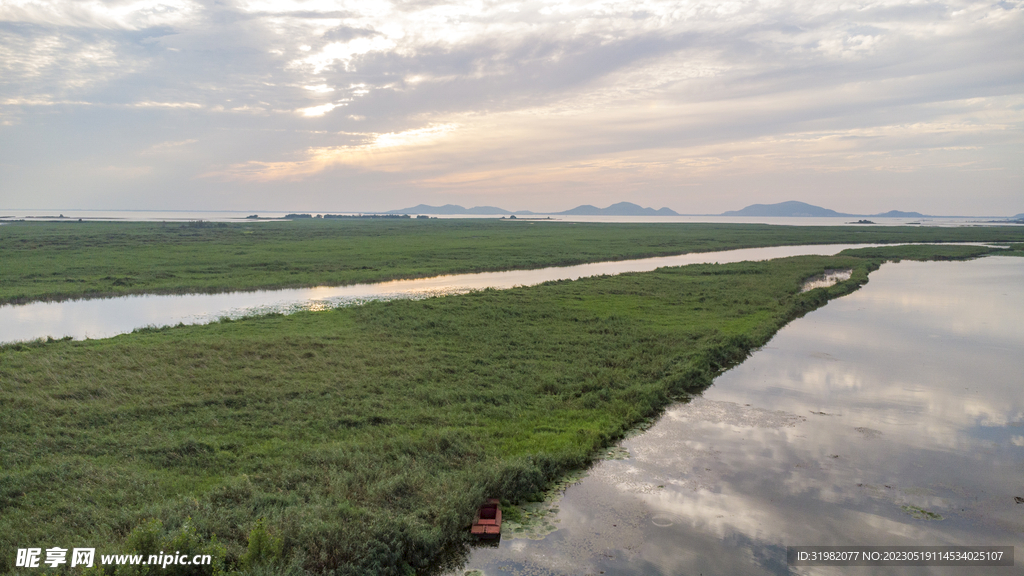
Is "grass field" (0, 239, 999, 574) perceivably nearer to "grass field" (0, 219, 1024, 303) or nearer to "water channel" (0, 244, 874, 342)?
→ "water channel" (0, 244, 874, 342)

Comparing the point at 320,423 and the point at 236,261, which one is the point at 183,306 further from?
the point at 320,423

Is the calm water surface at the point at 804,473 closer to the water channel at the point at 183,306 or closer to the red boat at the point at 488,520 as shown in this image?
the red boat at the point at 488,520

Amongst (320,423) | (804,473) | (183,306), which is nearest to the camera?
(804,473)

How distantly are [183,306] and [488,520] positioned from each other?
25.1 metres

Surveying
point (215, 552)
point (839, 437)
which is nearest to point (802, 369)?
point (839, 437)

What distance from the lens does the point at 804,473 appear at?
33.6 feet

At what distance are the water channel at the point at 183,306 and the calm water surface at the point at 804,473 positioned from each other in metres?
19.8

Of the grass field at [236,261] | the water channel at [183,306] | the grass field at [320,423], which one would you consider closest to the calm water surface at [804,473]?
the grass field at [320,423]

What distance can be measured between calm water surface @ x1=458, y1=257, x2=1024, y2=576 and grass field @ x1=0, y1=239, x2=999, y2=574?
3.61 ft

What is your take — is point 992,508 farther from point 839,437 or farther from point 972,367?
point 972,367

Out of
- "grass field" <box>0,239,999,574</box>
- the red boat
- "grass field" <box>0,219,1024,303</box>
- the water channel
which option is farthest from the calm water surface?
"grass field" <box>0,219,1024,303</box>

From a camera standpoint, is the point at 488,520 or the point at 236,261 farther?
the point at 236,261

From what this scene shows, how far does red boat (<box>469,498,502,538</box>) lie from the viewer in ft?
26.8

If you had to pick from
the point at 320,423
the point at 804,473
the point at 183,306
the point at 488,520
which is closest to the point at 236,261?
the point at 183,306
